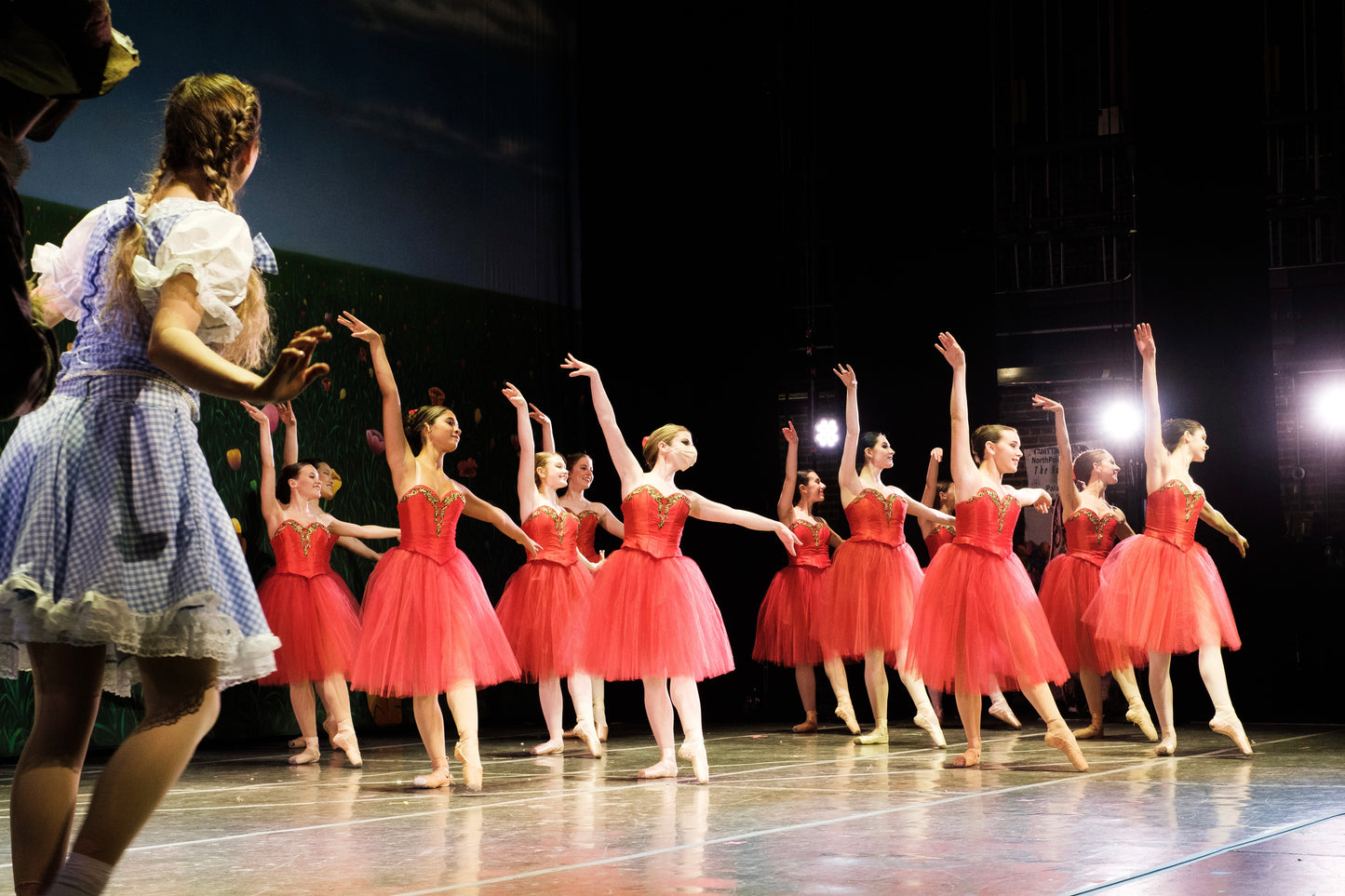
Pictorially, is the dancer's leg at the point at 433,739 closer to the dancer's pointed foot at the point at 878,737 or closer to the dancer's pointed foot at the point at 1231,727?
the dancer's pointed foot at the point at 878,737

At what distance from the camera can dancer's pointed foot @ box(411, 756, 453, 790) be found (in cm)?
515

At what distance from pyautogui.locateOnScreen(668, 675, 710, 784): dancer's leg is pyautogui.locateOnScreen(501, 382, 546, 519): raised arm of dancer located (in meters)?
1.51

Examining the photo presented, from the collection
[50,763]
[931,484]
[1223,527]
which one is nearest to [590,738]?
[931,484]

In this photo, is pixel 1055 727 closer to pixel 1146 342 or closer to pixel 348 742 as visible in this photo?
pixel 1146 342

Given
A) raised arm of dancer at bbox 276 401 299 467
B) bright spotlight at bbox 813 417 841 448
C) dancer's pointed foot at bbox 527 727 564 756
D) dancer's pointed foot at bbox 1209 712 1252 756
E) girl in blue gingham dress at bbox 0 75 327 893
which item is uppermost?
bright spotlight at bbox 813 417 841 448

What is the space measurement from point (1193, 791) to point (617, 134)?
6.09m

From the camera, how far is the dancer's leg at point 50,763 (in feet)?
5.77

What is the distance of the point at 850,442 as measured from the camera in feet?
22.7

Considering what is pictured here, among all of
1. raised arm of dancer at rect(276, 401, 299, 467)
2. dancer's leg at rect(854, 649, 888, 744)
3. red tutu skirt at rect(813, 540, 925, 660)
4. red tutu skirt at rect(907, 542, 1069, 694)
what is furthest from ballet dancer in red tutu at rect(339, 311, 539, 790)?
red tutu skirt at rect(813, 540, 925, 660)

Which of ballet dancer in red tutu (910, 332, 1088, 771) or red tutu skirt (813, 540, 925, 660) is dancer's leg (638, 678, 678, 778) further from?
red tutu skirt (813, 540, 925, 660)

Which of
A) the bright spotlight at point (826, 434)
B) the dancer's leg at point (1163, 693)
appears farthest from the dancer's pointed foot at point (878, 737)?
the bright spotlight at point (826, 434)

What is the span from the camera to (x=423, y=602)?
5.29m

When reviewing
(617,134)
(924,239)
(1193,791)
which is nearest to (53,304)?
(1193,791)

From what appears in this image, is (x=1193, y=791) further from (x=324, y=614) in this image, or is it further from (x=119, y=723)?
A: (x=119, y=723)
